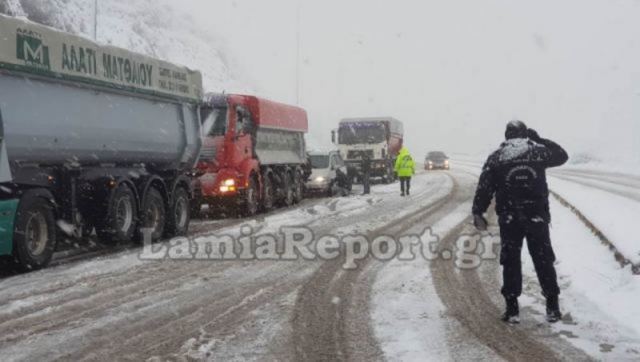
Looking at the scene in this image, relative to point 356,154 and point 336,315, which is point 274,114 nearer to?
point 336,315

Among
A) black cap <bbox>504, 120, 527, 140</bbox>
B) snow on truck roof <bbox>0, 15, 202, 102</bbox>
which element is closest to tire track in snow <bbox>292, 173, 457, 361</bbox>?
black cap <bbox>504, 120, 527, 140</bbox>

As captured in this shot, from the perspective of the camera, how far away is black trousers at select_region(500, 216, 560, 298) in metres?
6.36

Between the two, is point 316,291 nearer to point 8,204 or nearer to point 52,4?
point 8,204

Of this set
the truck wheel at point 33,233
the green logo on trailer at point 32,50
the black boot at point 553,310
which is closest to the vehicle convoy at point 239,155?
the truck wheel at point 33,233

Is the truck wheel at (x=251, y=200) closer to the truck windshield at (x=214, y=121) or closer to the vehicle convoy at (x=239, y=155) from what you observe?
the vehicle convoy at (x=239, y=155)

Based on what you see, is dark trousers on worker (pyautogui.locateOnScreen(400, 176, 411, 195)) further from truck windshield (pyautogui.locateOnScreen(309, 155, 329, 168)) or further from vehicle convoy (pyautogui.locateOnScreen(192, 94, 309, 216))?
vehicle convoy (pyautogui.locateOnScreen(192, 94, 309, 216))

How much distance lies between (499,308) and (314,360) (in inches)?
101

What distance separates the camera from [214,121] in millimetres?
17375

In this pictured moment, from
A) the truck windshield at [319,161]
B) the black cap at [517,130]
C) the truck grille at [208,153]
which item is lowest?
the truck windshield at [319,161]

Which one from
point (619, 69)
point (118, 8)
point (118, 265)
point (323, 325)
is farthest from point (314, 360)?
point (619, 69)

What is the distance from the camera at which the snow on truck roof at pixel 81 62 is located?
9047mm

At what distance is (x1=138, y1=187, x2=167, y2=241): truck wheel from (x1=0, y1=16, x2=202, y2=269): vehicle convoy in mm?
20

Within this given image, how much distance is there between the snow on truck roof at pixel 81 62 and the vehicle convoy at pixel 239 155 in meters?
2.96

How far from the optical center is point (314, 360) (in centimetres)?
523
